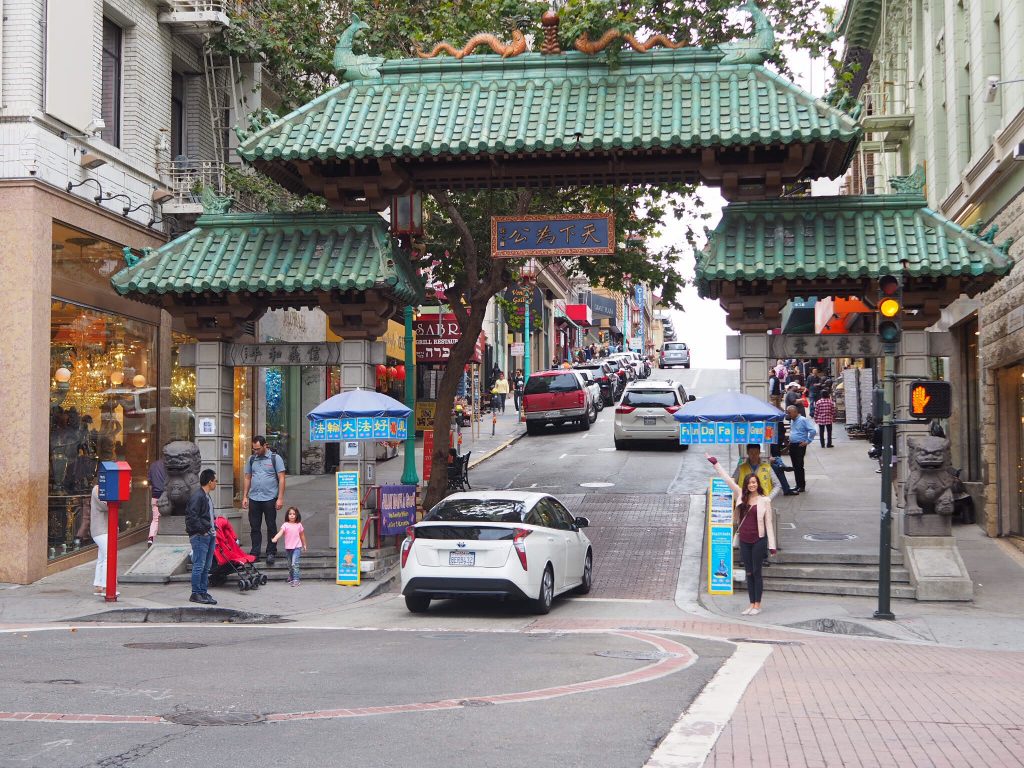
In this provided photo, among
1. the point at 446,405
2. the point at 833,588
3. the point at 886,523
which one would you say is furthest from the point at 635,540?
the point at 886,523

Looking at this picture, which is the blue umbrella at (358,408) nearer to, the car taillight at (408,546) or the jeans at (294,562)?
the jeans at (294,562)

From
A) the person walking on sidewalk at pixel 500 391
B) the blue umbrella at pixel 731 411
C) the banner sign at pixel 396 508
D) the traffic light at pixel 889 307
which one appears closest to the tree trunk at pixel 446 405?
the banner sign at pixel 396 508

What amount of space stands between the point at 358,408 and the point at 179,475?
10.2 ft

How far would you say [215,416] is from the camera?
17.8m

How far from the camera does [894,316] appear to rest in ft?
45.9

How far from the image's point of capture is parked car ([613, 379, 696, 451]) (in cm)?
3281

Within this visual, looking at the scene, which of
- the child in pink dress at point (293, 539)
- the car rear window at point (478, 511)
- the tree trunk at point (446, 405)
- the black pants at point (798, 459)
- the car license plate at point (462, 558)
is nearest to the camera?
the car license plate at point (462, 558)

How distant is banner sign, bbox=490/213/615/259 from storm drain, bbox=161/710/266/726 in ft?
35.4

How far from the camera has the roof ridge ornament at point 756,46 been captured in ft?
56.4

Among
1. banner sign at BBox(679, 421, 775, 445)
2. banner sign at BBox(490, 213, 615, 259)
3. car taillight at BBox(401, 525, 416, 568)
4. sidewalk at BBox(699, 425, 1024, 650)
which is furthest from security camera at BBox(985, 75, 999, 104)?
car taillight at BBox(401, 525, 416, 568)

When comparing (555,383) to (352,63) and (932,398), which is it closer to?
(352,63)

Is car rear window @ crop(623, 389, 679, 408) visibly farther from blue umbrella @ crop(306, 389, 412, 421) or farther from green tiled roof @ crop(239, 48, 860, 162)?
blue umbrella @ crop(306, 389, 412, 421)

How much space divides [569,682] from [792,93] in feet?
34.8

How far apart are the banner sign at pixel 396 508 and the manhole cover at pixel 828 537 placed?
6422 mm
